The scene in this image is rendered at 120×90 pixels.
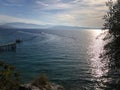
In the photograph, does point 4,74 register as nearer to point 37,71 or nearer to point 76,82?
point 76,82

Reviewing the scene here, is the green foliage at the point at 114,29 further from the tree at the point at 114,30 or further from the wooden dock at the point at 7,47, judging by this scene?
the wooden dock at the point at 7,47

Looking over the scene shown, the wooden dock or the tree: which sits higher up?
the tree

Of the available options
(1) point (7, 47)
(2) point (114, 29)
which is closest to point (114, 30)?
(2) point (114, 29)

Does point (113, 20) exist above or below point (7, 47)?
above

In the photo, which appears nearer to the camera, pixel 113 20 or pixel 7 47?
pixel 113 20

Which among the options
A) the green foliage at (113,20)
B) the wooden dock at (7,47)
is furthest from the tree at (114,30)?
the wooden dock at (7,47)

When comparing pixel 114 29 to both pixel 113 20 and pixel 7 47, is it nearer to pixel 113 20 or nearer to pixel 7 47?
pixel 113 20

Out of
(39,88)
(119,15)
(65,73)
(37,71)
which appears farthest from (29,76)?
(119,15)

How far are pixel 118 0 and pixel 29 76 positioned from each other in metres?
38.4

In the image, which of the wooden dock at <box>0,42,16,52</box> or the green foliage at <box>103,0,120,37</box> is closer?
the green foliage at <box>103,0,120,37</box>

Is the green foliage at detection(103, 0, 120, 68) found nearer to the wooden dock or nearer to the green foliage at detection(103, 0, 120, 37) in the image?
the green foliage at detection(103, 0, 120, 37)

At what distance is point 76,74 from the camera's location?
196 feet

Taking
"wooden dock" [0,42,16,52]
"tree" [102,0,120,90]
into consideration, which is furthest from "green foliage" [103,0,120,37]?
"wooden dock" [0,42,16,52]

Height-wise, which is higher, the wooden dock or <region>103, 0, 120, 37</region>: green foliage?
<region>103, 0, 120, 37</region>: green foliage
